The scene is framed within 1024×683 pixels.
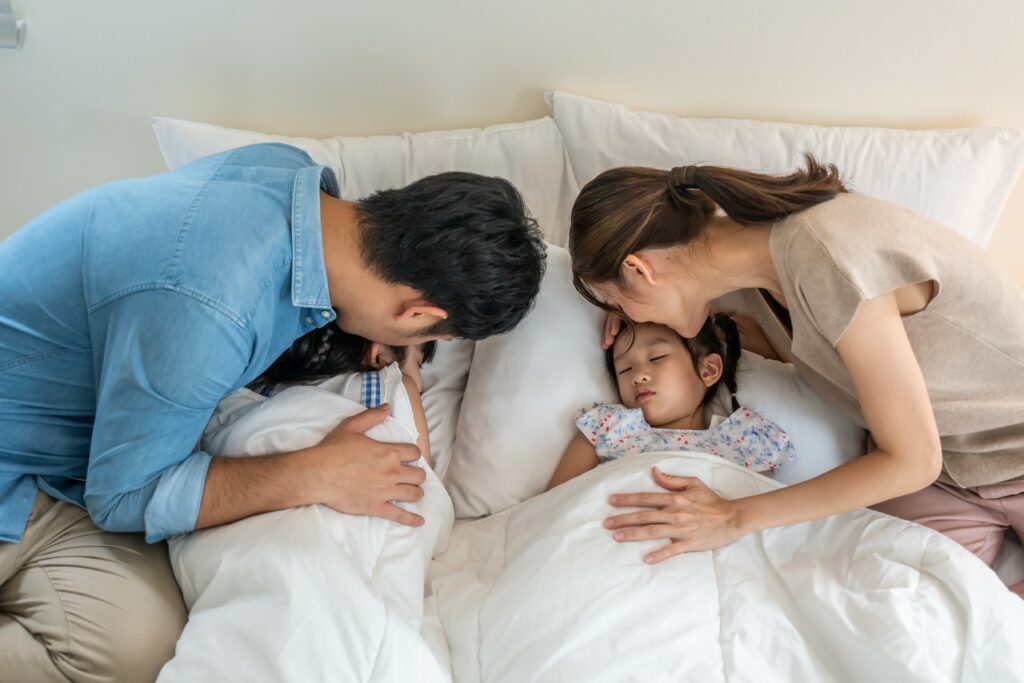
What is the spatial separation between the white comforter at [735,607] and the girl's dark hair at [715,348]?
0.83ft

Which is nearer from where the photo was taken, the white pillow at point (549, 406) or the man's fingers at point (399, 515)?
the man's fingers at point (399, 515)

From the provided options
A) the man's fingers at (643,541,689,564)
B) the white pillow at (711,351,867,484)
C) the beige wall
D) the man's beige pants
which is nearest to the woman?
the man's fingers at (643,541,689,564)

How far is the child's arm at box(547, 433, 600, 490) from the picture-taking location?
5.53 ft

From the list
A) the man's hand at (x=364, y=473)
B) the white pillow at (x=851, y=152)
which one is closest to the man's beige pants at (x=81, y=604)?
the man's hand at (x=364, y=473)

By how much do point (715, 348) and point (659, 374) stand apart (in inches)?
5.7

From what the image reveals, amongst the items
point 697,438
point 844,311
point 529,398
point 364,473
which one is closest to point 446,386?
point 529,398

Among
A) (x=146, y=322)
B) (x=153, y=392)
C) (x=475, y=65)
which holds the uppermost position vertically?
(x=475, y=65)

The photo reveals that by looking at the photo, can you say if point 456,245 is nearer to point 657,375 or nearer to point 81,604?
point 657,375

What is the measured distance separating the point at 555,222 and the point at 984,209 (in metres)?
0.92

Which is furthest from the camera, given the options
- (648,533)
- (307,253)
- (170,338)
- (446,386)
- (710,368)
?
(446,386)

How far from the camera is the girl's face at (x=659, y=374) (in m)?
1.69

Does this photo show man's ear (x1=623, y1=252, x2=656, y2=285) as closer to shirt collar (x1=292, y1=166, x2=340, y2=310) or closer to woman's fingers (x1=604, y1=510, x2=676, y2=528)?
woman's fingers (x1=604, y1=510, x2=676, y2=528)

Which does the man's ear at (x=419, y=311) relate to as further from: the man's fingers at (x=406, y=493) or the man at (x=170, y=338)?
the man's fingers at (x=406, y=493)

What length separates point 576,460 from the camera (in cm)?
169
